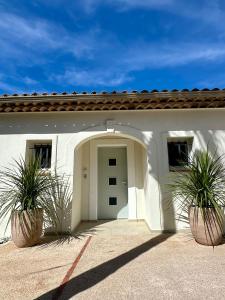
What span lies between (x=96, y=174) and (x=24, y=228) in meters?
2.83

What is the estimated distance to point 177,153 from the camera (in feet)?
17.9

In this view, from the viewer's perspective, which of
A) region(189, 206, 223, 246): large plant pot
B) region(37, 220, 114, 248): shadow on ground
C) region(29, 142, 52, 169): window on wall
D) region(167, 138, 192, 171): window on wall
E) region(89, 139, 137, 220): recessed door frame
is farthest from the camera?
region(89, 139, 137, 220): recessed door frame

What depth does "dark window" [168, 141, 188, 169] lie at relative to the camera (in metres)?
5.42

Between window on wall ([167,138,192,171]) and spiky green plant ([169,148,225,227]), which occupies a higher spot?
window on wall ([167,138,192,171])

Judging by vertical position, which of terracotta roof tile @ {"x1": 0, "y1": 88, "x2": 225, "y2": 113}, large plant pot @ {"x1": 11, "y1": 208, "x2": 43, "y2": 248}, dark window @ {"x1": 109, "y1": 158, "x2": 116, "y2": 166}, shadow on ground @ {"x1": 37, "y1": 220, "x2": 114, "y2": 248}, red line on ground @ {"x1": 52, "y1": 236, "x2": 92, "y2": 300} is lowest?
red line on ground @ {"x1": 52, "y1": 236, "x2": 92, "y2": 300}

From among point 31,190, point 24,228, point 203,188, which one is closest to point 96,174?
point 31,190

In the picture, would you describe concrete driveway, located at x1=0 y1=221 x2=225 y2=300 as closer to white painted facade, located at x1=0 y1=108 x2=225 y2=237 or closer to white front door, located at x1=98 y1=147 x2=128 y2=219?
white painted facade, located at x1=0 y1=108 x2=225 y2=237

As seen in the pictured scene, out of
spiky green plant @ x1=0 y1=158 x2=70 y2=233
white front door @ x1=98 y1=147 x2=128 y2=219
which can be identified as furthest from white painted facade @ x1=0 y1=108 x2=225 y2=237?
white front door @ x1=98 y1=147 x2=128 y2=219

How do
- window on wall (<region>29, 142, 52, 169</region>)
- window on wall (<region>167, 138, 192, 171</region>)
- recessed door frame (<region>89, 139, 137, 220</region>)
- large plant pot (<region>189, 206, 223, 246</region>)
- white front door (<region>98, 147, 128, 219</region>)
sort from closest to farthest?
large plant pot (<region>189, 206, 223, 246</region>)
window on wall (<region>167, 138, 192, 171</region>)
window on wall (<region>29, 142, 52, 169</region>)
recessed door frame (<region>89, 139, 137, 220</region>)
white front door (<region>98, 147, 128, 219</region>)

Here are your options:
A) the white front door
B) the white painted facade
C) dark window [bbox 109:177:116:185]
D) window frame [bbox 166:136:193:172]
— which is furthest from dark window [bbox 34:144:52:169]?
window frame [bbox 166:136:193:172]

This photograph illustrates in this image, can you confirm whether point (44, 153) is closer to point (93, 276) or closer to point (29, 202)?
point (29, 202)

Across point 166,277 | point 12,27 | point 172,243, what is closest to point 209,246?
point 172,243

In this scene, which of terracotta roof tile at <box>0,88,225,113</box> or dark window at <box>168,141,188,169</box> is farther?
dark window at <box>168,141,188,169</box>

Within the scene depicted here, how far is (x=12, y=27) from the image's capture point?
4953 mm
